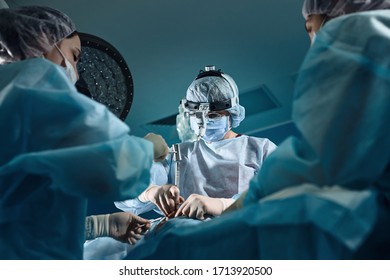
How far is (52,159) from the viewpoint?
1607 mm

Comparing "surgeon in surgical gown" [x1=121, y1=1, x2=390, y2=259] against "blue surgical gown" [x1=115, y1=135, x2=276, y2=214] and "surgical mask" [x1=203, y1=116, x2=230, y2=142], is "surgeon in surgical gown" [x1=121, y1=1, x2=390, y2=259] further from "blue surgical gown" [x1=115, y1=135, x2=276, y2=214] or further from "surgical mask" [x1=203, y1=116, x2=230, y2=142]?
"surgical mask" [x1=203, y1=116, x2=230, y2=142]

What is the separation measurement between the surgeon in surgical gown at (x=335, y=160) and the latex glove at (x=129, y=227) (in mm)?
952

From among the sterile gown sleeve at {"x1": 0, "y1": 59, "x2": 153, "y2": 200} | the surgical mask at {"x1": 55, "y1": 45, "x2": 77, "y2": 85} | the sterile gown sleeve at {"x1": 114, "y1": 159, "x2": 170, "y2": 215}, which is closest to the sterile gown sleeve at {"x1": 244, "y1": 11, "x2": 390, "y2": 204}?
the sterile gown sleeve at {"x1": 0, "y1": 59, "x2": 153, "y2": 200}

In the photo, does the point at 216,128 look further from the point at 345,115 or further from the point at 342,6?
the point at 345,115

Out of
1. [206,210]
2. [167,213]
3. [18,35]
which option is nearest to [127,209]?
[167,213]

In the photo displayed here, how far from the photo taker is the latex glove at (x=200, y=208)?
2.30m

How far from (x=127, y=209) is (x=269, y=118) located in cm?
150

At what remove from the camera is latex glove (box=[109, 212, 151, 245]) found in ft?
7.95

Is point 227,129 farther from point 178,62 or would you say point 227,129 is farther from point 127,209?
point 178,62

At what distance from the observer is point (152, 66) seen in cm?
415

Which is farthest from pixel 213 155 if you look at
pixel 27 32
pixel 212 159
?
pixel 27 32

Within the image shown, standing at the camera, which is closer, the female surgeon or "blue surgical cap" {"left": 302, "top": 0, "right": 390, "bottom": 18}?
the female surgeon

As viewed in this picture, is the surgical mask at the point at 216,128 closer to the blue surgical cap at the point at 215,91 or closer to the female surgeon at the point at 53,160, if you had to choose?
the blue surgical cap at the point at 215,91

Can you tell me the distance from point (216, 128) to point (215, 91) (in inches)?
7.3
